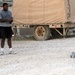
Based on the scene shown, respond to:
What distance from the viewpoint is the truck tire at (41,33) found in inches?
768

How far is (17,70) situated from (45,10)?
1069 cm

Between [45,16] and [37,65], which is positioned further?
[45,16]

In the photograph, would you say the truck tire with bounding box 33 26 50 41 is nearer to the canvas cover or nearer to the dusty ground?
the canvas cover

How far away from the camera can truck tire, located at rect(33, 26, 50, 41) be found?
19500mm

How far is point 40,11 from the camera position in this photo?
1956 centimetres

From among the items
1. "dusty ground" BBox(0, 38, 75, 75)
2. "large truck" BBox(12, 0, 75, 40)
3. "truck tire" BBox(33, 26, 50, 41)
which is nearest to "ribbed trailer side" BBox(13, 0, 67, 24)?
"large truck" BBox(12, 0, 75, 40)

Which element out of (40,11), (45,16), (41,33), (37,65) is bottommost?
(37,65)

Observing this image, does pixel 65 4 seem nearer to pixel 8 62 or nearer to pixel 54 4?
pixel 54 4

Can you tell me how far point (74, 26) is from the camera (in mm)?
19672

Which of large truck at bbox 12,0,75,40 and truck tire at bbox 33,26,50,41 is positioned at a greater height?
large truck at bbox 12,0,75,40

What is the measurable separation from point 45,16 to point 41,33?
1038 millimetres

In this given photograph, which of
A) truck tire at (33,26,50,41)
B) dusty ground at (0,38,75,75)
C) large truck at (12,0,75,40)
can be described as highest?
large truck at (12,0,75,40)

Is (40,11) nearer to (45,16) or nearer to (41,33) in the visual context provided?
(45,16)

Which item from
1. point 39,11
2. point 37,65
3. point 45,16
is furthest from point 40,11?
point 37,65
